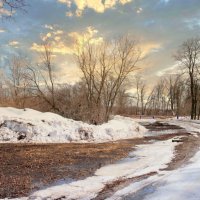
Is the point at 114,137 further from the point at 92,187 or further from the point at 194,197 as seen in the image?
the point at 194,197

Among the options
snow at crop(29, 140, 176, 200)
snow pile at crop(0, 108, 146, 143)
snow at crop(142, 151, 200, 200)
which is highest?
snow pile at crop(0, 108, 146, 143)

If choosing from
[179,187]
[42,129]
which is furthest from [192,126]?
[179,187]

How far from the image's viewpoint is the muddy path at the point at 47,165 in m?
9.79

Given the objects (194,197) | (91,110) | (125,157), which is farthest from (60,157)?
(91,110)

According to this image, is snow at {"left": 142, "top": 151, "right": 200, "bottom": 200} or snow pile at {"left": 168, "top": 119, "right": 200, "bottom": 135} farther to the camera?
snow pile at {"left": 168, "top": 119, "right": 200, "bottom": 135}

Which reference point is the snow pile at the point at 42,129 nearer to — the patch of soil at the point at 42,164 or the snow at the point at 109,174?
the patch of soil at the point at 42,164

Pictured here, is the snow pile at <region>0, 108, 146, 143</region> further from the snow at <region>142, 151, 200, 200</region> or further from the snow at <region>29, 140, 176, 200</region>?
the snow at <region>142, 151, 200, 200</region>

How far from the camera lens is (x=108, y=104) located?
117ft

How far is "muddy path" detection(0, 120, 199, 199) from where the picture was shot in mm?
9795

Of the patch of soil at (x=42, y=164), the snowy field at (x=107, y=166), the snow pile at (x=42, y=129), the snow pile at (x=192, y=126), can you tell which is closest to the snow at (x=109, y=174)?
the snowy field at (x=107, y=166)

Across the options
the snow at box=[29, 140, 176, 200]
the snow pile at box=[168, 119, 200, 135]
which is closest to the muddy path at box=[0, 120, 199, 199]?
the snow at box=[29, 140, 176, 200]

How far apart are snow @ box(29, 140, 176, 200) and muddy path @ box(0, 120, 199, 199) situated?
1.06 ft

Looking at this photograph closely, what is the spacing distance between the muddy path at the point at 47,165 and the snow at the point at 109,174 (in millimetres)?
322

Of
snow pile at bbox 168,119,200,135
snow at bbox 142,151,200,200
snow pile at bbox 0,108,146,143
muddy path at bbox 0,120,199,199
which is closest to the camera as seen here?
snow at bbox 142,151,200,200
